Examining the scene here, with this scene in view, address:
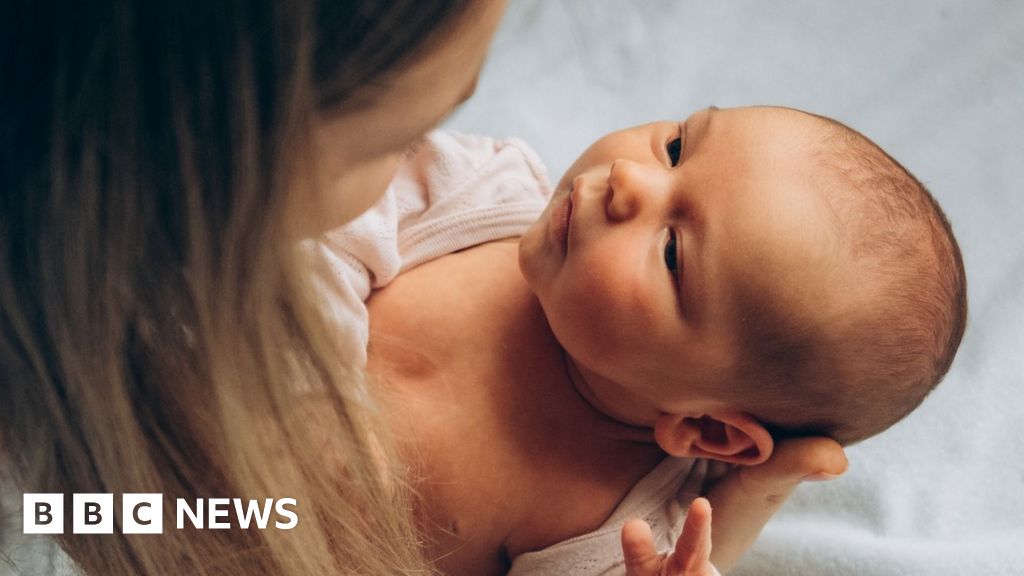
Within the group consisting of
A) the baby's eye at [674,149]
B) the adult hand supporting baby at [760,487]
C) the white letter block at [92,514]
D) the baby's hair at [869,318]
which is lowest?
the adult hand supporting baby at [760,487]

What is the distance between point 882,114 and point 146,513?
1.07 meters

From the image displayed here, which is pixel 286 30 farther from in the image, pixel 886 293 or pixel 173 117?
pixel 886 293

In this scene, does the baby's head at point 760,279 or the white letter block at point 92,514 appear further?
the baby's head at point 760,279

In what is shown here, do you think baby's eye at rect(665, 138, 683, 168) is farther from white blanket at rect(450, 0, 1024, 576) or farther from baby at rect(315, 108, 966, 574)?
white blanket at rect(450, 0, 1024, 576)

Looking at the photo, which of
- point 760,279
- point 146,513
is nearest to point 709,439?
point 760,279

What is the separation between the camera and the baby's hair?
758 millimetres

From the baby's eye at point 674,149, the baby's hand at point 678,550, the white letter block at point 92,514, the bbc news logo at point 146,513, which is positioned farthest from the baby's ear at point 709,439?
the white letter block at point 92,514

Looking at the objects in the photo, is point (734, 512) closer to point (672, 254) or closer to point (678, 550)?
point (678, 550)

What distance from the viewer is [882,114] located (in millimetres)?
1291

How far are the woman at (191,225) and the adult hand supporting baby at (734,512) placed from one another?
25 centimetres

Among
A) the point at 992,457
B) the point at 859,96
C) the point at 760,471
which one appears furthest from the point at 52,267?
the point at 859,96

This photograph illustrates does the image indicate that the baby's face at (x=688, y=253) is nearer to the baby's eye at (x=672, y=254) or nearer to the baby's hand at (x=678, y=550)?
the baby's eye at (x=672, y=254)

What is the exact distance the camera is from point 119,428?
0.59 metres

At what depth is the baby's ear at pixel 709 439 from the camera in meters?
0.85
